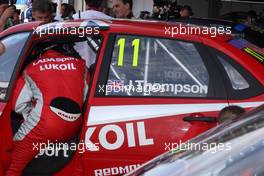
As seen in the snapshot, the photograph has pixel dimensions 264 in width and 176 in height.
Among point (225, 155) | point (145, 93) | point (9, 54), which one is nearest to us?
point (225, 155)

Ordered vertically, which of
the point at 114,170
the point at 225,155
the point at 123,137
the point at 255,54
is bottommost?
the point at 114,170

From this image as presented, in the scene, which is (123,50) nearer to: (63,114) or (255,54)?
(63,114)

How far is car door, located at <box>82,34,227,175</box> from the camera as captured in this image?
3859 mm

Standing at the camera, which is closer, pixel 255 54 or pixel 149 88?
pixel 149 88

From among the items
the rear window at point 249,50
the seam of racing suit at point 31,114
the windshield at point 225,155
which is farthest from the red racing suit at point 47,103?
the windshield at point 225,155

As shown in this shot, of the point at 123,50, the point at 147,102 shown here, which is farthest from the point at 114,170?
the point at 123,50

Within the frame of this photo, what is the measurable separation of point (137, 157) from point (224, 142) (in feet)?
5.48

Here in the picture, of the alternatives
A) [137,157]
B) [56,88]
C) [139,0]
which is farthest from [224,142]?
A: [139,0]

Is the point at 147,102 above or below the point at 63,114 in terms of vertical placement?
above

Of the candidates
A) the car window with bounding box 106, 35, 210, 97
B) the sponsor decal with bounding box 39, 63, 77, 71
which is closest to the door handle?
the car window with bounding box 106, 35, 210, 97

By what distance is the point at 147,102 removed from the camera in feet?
12.8

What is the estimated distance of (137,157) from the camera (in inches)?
152

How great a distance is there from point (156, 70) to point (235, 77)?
0.52 m

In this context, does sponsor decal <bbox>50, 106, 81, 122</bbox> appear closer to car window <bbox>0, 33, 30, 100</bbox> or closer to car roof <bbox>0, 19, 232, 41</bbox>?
car window <bbox>0, 33, 30, 100</bbox>
